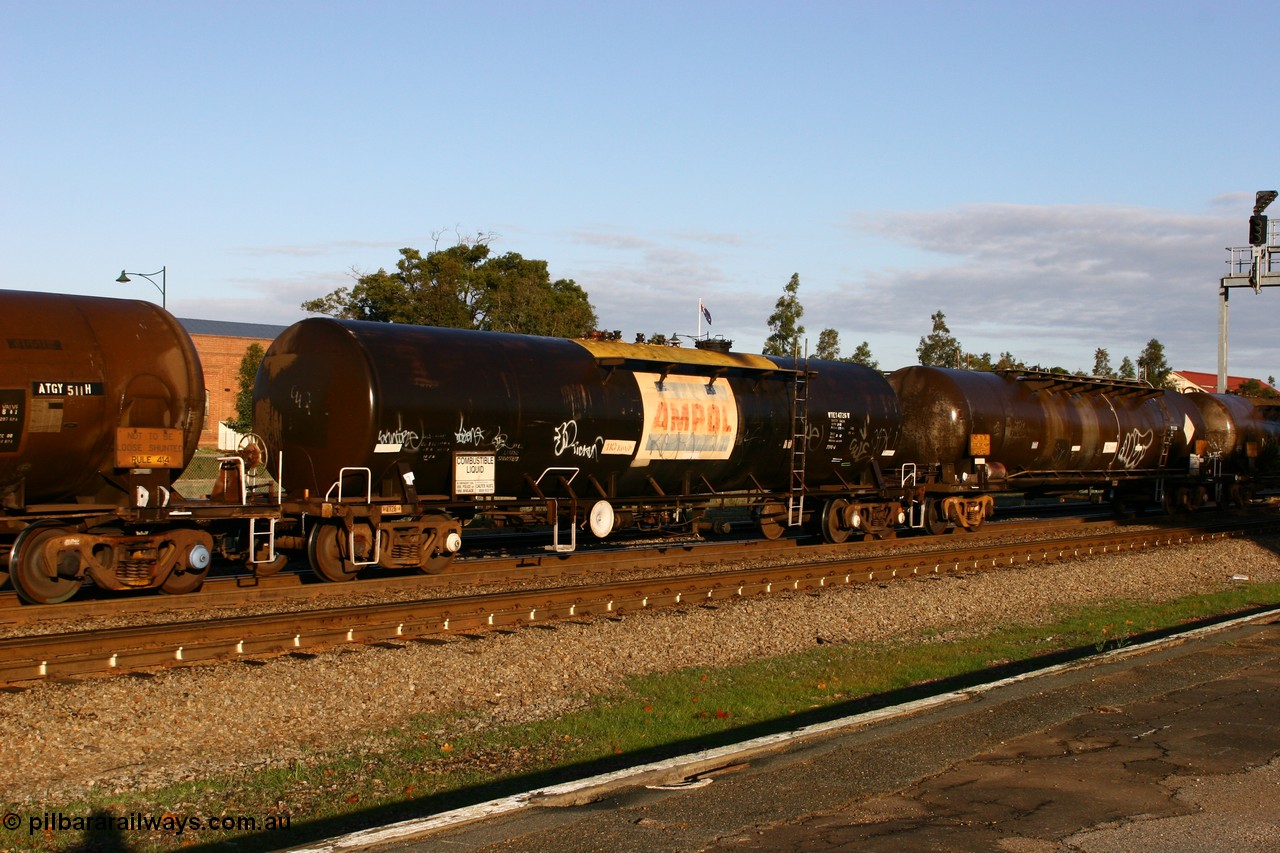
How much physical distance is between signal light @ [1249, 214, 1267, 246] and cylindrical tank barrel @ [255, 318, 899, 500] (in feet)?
81.4

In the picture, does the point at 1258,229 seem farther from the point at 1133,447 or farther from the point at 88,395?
the point at 88,395

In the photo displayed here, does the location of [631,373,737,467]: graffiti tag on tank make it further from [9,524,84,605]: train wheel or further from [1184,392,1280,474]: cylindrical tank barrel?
[1184,392,1280,474]: cylindrical tank barrel

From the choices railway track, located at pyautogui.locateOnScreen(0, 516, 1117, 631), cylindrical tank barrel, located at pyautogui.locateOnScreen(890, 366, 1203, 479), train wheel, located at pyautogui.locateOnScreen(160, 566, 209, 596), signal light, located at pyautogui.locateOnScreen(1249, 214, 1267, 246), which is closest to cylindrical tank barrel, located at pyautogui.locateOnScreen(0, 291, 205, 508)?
train wheel, located at pyautogui.locateOnScreen(160, 566, 209, 596)

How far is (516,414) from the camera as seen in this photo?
16.7 meters

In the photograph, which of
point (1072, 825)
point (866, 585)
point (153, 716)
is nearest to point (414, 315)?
point (866, 585)

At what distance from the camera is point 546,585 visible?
1645 centimetres

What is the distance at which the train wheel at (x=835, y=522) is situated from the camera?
22.4m

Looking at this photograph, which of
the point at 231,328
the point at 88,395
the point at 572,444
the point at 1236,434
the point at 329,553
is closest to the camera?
the point at 88,395

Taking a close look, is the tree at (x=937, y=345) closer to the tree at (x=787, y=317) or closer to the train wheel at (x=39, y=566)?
the tree at (x=787, y=317)

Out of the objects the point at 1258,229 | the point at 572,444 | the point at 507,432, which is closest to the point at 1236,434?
the point at 1258,229

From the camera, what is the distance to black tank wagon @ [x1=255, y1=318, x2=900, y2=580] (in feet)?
50.8

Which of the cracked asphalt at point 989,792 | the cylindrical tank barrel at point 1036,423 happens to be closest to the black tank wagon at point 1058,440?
the cylindrical tank barrel at point 1036,423

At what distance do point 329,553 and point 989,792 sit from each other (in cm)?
1086

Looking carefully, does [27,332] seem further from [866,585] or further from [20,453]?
[866,585]
